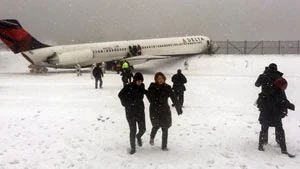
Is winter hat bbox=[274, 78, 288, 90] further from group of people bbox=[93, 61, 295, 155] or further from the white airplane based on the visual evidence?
the white airplane

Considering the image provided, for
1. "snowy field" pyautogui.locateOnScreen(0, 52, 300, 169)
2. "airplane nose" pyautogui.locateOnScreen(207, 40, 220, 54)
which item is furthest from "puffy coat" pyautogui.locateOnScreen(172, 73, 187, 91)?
"airplane nose" pyautogui.locateOnScreen(207, 40, 220, 54)

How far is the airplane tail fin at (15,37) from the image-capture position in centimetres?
3462

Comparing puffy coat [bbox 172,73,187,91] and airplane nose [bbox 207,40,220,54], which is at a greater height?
airplane nose [bbox 207,40,220,54]

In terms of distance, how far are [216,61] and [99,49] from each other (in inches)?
506

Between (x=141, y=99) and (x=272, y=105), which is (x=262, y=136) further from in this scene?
(x=141, y=99)

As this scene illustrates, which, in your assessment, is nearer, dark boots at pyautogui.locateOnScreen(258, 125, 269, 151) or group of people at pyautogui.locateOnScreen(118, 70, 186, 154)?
group of people at pyautogui.locateOnScreen(118, 70, 186, 154)

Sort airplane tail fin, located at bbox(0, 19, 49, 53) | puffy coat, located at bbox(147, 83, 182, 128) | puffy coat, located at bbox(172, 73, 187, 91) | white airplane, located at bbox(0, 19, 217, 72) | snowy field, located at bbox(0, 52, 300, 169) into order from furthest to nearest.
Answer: white airplane, located at bbox(0, 19, 217, 72) → airplane tail fin, located at bbox(0, 19, 49, 53) → puffy coat, located at bbox(172, 73, 187, 91) → puffy coat, located at bbox(147, 83, 182, 128) → snowy field, located at bbox(0, 52, 300, 169)

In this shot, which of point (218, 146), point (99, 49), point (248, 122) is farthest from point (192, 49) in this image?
point (218, 146)

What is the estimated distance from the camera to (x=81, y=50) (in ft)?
123

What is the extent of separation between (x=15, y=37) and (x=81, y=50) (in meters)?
6.01

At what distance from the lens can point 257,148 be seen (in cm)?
978

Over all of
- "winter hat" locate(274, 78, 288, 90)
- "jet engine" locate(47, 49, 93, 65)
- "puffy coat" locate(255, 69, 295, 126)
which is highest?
"jet engine" locate(47, 49, 93, 65)

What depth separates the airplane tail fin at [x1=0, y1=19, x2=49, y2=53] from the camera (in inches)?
1363

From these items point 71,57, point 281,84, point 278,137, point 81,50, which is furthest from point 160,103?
point 81,50
